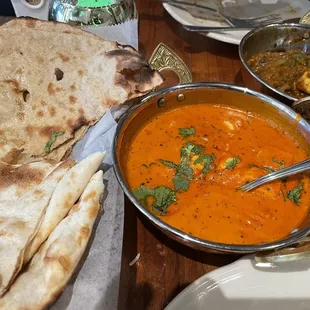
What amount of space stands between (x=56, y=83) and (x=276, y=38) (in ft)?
4.31

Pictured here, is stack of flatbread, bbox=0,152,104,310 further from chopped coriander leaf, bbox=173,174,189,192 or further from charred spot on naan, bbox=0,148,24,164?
chopped coriander leaf, bbox=173,174,189,192

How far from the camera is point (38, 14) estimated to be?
2.17m

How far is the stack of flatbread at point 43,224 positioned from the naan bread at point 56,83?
207 mm

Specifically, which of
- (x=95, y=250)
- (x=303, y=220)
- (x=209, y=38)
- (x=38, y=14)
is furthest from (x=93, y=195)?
(x=209, y=38)

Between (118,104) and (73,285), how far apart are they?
0.73 meters

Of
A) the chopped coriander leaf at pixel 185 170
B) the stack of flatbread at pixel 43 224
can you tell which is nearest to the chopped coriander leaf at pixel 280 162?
the chopped coriander leaf at pixel 185 170

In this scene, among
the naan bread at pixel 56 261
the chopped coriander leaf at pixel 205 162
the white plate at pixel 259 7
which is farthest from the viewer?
the white plate at pixel 259 7

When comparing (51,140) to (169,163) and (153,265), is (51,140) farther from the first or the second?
(153,265)

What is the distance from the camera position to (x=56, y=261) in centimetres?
104

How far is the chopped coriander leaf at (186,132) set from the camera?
1.63 meters

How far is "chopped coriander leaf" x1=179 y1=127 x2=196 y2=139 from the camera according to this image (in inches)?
64.2

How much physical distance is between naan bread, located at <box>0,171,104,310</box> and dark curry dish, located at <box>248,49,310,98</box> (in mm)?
1195

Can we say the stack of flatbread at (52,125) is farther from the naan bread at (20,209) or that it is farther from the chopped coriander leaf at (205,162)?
the chopped coriander leaf at (205,162)

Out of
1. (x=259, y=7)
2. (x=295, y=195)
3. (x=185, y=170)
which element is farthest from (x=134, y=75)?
(x=259, y=7)
